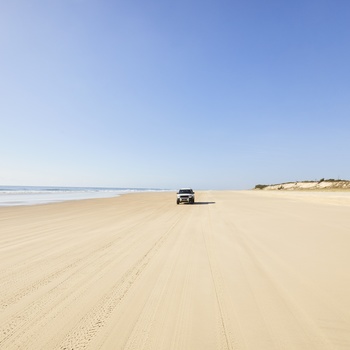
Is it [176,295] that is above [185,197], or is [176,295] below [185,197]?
below

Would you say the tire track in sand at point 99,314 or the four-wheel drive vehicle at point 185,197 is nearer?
the tire track in sand at point 99,314

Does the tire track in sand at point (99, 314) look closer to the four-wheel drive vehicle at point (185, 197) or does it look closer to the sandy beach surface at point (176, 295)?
the sandy beach surface at point (176, 295)

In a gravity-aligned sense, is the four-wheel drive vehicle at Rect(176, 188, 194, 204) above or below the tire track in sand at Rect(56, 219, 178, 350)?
above

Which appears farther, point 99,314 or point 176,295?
point 176,295

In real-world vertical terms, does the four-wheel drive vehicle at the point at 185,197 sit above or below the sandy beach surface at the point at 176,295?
above

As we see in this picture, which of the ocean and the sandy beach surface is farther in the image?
the ocean

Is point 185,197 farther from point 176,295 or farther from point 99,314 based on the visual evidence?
point 99,314

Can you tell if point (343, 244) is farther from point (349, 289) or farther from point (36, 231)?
point (36, 231)

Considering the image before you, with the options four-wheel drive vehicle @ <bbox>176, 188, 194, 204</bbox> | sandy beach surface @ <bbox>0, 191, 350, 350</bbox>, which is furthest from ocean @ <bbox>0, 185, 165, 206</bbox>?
sandy beach surface @ <bbox>0, 191, 350, 350</bbox>

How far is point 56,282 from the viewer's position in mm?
4641

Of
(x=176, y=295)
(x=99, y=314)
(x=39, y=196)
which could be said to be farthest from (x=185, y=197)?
(x=39, y=196)

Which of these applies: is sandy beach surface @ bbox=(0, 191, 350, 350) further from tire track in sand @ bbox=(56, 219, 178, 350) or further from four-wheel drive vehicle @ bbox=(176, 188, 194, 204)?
four-wheel drive vehicle @ bbox=(176, 188, 194, 204)

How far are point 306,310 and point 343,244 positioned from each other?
17.4 feet

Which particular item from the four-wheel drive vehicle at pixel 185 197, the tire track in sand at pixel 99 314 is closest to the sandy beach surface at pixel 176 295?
the tire track in sand at pixel 99 314
